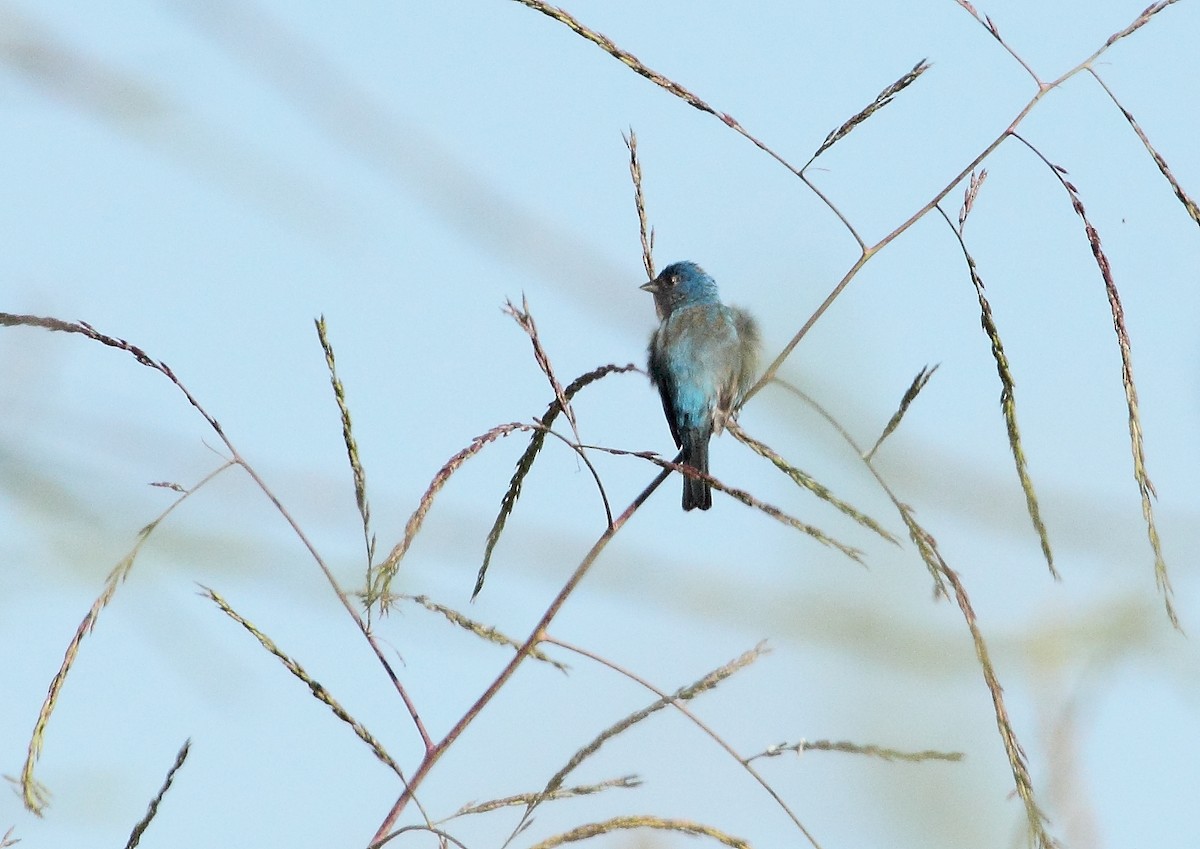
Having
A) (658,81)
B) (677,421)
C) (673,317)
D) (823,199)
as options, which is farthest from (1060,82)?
(673,317)

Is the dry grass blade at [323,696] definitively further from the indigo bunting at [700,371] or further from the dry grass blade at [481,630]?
the indigo bunting at [700,371]

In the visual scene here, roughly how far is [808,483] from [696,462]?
146 inches

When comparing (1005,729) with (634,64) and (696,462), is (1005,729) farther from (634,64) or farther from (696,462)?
(696,462)

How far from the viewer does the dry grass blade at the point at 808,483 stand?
5.76 feet

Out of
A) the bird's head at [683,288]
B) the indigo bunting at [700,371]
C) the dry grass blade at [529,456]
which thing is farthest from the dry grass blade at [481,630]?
the bird's head at [683,288]

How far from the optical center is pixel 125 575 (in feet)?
5.88

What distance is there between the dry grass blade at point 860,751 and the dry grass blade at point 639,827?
0.11 meters

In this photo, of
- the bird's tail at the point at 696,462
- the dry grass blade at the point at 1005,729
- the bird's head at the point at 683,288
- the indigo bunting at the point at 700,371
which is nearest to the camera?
the dry grass blade at the point at 1005,729

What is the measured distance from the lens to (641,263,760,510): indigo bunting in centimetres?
559

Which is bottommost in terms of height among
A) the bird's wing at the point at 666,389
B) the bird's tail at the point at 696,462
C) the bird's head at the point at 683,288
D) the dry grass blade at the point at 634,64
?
the dry grass blade at the point at 634,64

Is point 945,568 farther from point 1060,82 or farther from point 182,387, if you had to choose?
point 182,387

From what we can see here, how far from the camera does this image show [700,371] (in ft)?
18.6

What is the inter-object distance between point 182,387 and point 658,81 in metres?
0.86


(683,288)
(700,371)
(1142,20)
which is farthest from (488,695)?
(683,288)
